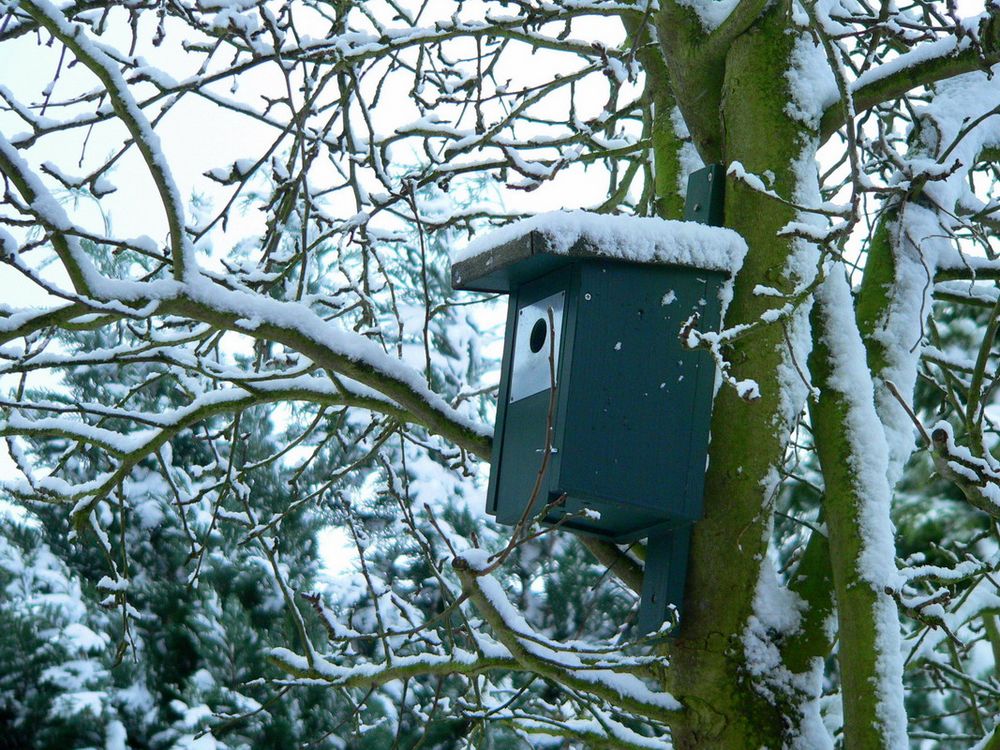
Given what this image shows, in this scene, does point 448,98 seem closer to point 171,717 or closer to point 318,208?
point 318,208

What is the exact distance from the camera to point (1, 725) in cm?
531

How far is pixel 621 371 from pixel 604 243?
0.25 meters

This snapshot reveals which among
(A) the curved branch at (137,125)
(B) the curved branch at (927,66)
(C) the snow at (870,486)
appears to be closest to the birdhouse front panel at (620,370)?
(C) the snow at (870,486)

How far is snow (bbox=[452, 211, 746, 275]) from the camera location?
2242 mm

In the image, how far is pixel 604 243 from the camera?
226cm

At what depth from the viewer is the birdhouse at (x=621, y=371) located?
2223 millimetres

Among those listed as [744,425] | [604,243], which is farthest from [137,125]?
[744,425]

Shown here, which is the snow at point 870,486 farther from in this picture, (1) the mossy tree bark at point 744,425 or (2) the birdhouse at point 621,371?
(2) the birdhouse at point 621,371

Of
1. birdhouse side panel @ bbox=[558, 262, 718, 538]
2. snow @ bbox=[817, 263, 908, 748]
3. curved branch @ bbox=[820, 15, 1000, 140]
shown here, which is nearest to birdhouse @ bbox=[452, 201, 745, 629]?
birdhouse side panel @ bbox=[558, 262, 718, 538]

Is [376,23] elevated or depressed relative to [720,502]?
elevated

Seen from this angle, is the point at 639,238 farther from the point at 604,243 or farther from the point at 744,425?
the point at 744,425

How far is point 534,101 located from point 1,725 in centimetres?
389

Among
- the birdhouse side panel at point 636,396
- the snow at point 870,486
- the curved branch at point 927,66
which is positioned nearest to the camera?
the snow at point 870,486

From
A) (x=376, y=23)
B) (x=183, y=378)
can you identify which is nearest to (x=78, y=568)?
(x=183, y=378)
